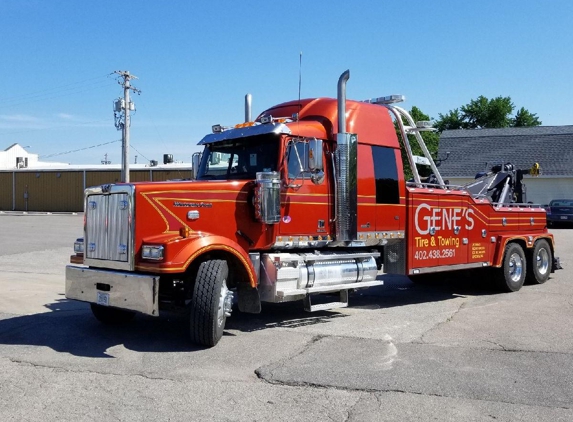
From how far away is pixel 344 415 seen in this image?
4.89m

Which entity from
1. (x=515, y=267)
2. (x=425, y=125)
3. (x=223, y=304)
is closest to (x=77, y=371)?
(x=223, y=304)

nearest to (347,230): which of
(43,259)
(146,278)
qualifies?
(146,278)

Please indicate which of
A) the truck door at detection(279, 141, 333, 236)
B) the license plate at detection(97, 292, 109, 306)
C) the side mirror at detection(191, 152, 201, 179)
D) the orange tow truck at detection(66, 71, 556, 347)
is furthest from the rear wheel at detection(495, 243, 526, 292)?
the license plate at detection(97, 292, 109, 306)

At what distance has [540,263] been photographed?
12781 millimetres

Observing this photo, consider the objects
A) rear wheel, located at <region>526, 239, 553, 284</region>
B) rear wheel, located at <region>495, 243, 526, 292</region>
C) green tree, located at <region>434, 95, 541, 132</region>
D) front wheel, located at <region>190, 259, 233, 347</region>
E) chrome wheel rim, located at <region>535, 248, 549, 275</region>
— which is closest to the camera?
front wheel, located at <region>190, 259, 233, 347</region>

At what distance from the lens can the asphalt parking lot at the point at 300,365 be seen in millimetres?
5043

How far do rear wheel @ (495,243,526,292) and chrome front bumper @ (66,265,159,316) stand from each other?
7408mm

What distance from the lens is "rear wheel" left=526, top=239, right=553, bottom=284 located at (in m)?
12.5

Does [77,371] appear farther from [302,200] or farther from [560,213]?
[560,213]

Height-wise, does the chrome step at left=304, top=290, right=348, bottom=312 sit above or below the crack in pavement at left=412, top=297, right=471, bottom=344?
above

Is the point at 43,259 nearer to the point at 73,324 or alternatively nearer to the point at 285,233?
the point at 73,324

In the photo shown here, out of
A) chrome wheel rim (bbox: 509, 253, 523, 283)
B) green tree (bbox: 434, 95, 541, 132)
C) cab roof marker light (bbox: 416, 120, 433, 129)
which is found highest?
green tree (bbox: 434, 95, 541, 132)

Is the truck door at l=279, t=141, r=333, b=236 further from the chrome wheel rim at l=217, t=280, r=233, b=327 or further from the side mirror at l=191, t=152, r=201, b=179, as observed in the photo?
the side mirror at l=191, t=152, r=201, b=179

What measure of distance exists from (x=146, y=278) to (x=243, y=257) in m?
1.30
